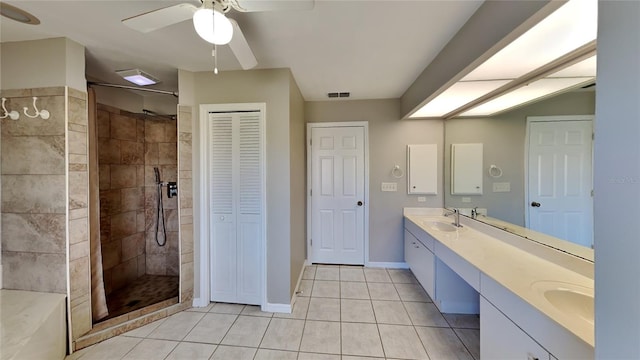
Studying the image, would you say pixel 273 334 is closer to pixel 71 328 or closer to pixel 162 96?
pixel 71 328

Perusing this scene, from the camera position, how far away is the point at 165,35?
1.69 meters

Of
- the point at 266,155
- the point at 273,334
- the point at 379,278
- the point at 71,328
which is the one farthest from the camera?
the point at 379,278

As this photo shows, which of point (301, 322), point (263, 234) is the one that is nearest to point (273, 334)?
point (301, 322)

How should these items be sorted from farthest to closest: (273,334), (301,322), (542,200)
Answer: (301,322) → (273,334) → (542,200)

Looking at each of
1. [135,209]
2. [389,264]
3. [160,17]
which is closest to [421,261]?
[389,264]

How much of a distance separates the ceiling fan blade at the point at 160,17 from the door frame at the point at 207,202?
1005mm

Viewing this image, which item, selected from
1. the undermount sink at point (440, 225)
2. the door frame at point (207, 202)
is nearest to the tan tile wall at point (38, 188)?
the door frame at point (207, 202)

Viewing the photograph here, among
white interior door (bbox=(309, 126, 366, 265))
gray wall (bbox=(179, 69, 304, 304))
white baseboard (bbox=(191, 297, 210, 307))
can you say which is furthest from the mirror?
white baseboard (bbox=(191, 297, 210, 307))

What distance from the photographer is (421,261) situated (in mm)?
2482

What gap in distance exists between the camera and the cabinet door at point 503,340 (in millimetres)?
1086

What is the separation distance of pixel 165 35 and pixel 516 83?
Answer: 2.68m

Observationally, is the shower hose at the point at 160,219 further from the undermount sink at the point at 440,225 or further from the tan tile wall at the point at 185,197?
the undermount sink at the point at 440,225

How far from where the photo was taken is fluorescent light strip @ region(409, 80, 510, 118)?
5.80ft

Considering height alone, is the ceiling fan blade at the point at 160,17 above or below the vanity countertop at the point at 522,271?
above
